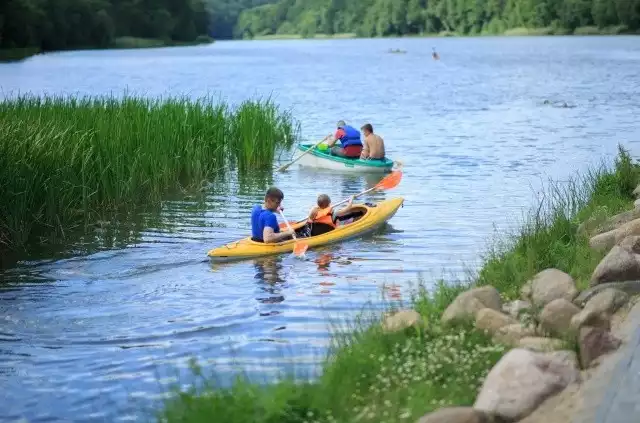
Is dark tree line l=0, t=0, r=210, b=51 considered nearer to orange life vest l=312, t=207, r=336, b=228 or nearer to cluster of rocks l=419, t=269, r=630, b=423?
orange life vest l=312, t=207, r=336, b=228

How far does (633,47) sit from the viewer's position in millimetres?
92938

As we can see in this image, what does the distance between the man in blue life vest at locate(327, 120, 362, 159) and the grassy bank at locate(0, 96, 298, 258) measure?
1.33 metres

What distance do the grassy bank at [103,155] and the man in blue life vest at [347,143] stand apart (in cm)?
133

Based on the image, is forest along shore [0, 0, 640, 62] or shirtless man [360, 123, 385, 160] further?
forest along shore [0, 0, 640, 62]

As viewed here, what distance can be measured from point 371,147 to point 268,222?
8703 mm

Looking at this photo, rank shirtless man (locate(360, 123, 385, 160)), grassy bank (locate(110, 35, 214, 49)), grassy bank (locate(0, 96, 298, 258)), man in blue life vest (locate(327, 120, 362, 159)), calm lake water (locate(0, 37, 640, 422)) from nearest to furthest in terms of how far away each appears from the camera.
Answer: calm lake water (locate(0, 37, 640, 422)) → grassy bank (locate(0, 96, 298, 258)) → shirtless man (locate(360, 123, 385, 160)) → man in blue life vest (locate(327, 120, 362, 159)) → grassy bank (locate(110, 35, 214, 49))

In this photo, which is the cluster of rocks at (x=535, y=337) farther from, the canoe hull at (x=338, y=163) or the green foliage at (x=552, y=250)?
the canoe hull at (x=338, y=163)

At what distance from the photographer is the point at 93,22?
4080 inches

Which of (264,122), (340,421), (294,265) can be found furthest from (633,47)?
(340,421)

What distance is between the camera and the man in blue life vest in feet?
75.1

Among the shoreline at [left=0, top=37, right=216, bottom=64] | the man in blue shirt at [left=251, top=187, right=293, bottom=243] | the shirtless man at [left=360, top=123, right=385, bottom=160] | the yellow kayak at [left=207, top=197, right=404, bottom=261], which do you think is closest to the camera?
the yellow kayak at [left=207, top=197, right=404, bottom=261]


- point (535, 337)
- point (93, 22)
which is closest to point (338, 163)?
point (535, 337)

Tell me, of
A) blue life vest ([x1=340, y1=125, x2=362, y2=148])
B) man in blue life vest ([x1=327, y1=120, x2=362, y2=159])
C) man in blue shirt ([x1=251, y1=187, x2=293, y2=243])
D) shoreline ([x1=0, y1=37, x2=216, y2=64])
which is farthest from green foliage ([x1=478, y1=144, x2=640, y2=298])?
shoreline ([x1=0, y1=37, x2=216, y2=64])

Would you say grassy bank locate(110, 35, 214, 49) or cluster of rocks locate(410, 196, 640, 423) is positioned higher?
cluster of rocks locate(410, 196, 640, 423)
